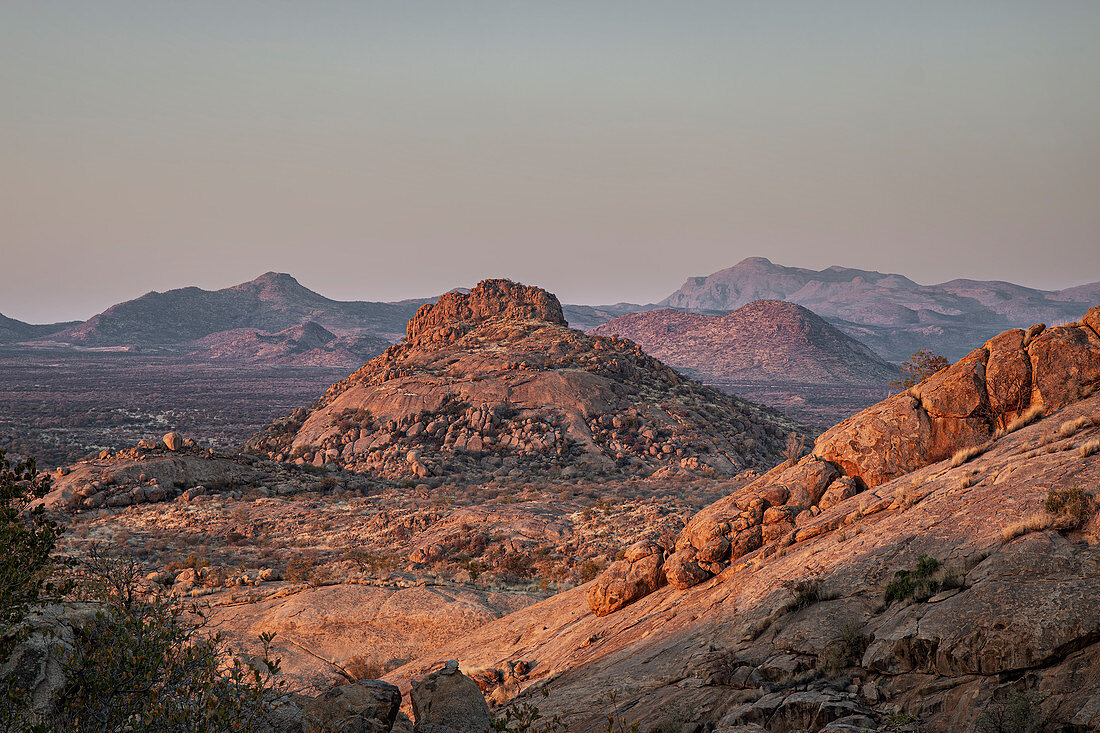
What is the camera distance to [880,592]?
9.89 meters

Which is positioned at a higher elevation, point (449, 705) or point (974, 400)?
point (974, 400)

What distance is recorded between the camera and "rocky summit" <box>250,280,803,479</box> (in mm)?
45531

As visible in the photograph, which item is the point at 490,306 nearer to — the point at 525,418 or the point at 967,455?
the point at 525,418

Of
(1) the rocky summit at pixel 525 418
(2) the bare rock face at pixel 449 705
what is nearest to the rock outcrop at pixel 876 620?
(2) the bare rock face at pixel 449 705

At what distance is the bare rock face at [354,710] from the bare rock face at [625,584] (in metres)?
6.57

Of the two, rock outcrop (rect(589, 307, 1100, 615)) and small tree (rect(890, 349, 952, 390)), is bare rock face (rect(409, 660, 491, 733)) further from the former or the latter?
small tree (rect(890, 349, 952, 390))

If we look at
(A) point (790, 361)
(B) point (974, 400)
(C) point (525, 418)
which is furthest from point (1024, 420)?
(A) point (790, 361)

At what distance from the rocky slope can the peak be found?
177 ft

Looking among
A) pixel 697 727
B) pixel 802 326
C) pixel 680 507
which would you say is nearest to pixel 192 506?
pixel 680 507

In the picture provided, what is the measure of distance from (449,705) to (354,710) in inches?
54.5

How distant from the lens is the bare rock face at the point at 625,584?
1512cm

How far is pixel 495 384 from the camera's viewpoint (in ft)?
173

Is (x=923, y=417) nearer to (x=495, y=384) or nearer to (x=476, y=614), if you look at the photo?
(x=476, y=614)

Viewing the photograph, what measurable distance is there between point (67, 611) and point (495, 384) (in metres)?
42.8
